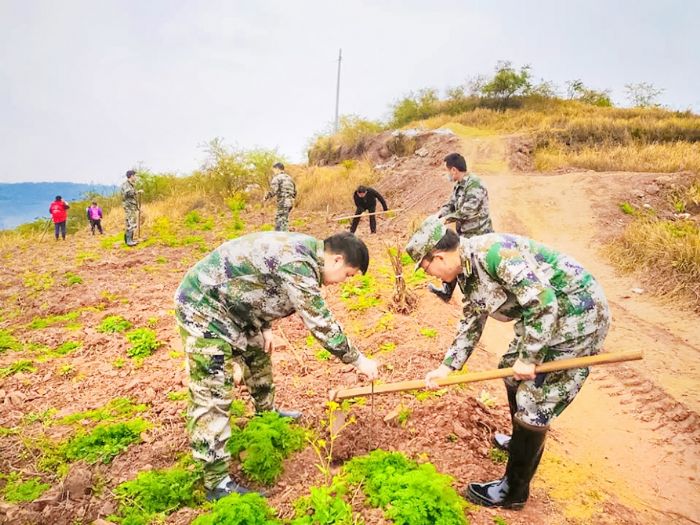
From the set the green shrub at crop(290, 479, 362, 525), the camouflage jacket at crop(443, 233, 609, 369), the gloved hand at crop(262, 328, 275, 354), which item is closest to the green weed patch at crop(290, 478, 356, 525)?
the green shrub at crop(290, 479, 362, 525)

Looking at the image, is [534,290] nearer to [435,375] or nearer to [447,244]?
[447,244]

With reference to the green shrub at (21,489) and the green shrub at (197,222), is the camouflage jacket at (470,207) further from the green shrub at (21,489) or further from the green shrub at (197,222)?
the green shrub at (197,222)

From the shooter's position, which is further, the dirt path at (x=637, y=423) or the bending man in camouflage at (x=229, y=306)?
the dirt path at (x=637, y=423)

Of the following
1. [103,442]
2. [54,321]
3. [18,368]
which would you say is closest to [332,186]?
[54,321]

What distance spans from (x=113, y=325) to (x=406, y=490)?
4.98 meters

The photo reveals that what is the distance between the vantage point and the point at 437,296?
21.2ft

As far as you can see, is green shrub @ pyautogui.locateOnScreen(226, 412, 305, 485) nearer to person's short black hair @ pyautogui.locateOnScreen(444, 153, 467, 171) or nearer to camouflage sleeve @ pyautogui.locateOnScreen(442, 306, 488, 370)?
camouflage sleeve @ pyautogui.locateOnScreen(442, 306, 488, 370)

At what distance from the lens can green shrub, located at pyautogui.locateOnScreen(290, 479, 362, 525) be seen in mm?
2318

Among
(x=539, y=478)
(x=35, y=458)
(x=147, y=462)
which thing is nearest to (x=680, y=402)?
(x=539, y=478)

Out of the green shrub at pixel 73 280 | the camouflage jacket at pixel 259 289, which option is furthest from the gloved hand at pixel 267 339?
the green shrub at pixel 73 280

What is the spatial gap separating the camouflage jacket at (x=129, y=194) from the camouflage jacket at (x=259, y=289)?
9.60 metres

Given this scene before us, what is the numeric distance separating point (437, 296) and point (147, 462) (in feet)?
14.4

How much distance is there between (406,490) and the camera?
2336 mm

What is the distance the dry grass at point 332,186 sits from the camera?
52.4 feet
